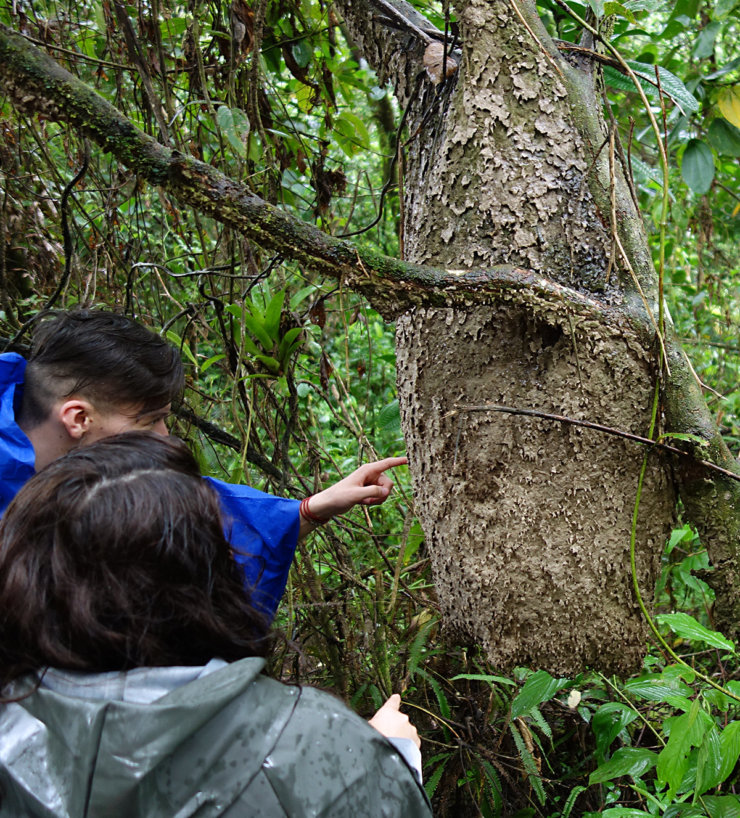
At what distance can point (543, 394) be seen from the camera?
149cm

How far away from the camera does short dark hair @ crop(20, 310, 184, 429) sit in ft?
4.84

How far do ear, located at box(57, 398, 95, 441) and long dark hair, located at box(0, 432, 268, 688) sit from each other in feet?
1.55

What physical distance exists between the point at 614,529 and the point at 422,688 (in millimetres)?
699

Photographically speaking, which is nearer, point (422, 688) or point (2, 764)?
point (2, 764)

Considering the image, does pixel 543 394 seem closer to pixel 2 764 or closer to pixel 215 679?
pixel 215 679

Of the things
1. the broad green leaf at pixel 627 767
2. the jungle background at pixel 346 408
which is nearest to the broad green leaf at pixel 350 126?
the jungle background at pixel 346 408

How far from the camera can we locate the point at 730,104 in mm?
2314

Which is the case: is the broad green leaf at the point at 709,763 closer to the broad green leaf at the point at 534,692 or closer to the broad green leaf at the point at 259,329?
the broad green leaf at the point at 534,692

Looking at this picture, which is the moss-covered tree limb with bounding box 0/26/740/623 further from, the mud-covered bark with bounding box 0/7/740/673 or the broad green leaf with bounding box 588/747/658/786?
the broad green leaf with bounding box 588/747/658/786

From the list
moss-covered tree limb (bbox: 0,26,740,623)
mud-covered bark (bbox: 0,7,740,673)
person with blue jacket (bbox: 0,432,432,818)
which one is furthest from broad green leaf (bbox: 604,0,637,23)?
person with blue jacket (bbox: 0,432,432,818)

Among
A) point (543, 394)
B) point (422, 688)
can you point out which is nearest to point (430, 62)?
point (543, 394)

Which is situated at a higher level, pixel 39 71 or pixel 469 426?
pixel 39 71

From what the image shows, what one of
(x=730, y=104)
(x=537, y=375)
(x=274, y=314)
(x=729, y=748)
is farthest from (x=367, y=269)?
(x=730, y=104)

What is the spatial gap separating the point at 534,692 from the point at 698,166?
1796 millimetres
